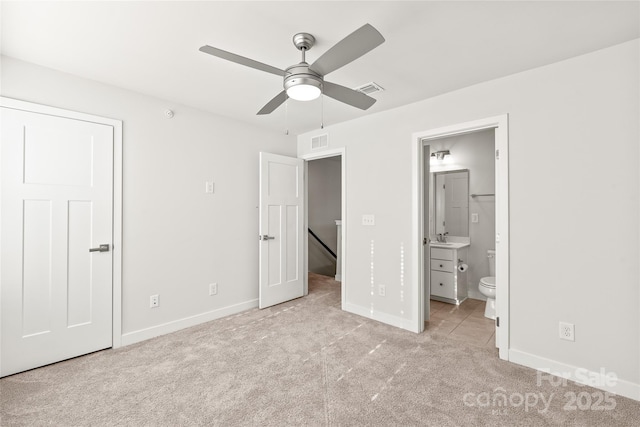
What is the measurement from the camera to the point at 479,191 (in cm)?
409

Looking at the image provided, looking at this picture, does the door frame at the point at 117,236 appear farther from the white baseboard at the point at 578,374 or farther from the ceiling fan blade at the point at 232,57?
the white baseboard at the point at 578,374

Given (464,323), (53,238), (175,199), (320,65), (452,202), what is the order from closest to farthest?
(320,65)
(53,238)
(175,199)
(464,323)
(452,202)

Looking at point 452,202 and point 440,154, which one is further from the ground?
point 440,154

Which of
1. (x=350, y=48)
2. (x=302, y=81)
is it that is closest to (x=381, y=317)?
(x=302, y=81)

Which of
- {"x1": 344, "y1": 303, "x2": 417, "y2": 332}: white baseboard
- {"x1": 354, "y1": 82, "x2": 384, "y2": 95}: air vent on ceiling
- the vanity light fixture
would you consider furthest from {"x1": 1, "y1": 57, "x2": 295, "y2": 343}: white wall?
the vanity light fixture

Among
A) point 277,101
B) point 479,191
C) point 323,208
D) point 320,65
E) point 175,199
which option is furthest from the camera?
point 323,208

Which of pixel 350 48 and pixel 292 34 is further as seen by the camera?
pixel 292 34

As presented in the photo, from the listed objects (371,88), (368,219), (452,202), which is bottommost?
(368,219)

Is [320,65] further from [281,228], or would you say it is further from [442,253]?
[442,253]

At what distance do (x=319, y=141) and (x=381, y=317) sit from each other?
236 centimetres

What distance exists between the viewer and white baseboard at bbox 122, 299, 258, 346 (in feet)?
8.88

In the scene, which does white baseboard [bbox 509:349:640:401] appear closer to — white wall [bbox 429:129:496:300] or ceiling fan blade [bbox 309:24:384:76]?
white wall [bbox 429:129:496:300]

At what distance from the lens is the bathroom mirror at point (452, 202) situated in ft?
13.9

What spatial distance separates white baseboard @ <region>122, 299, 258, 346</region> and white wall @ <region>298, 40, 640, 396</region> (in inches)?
110
